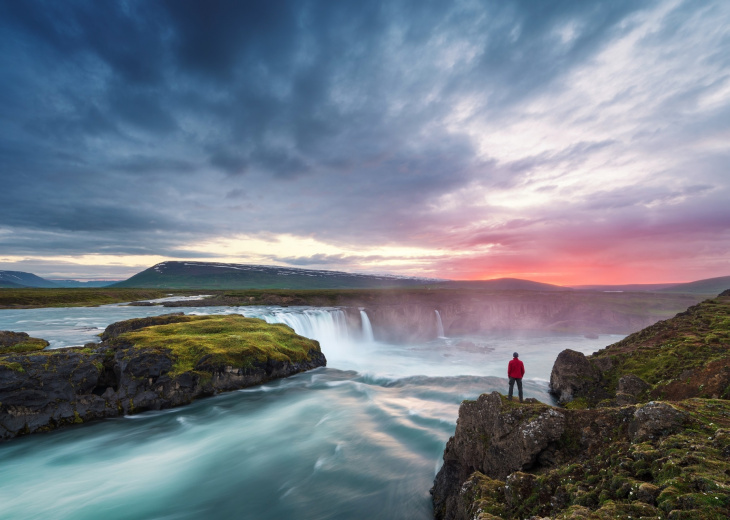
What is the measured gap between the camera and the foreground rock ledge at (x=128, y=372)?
17078 mm

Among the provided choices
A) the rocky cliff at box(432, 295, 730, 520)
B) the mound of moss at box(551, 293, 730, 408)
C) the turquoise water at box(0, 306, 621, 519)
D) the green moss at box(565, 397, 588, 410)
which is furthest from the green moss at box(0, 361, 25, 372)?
the green moss at box(565, 397, 588, 410)

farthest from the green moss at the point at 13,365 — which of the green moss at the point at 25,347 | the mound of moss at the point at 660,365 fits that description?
the mound of moss at the point at 660,365

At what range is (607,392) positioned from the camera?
18.1 m

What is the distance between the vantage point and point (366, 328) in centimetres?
6712

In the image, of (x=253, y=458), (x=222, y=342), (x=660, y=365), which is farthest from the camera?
(x=222, y=342)

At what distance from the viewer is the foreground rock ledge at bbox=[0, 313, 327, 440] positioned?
17.1 m

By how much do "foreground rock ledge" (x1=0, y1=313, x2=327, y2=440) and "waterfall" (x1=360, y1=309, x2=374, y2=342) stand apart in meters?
36.4

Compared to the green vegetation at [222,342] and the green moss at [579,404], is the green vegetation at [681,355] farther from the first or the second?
the green vegetation at [222,342]

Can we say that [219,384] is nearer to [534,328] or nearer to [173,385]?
[173,385]

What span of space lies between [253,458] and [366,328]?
5102 centimetres

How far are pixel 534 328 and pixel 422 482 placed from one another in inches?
3360

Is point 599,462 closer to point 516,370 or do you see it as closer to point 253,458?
point 516,370

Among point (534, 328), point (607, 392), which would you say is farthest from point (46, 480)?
point (534, 328)

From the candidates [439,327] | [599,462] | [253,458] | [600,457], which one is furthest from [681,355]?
[439,327]
